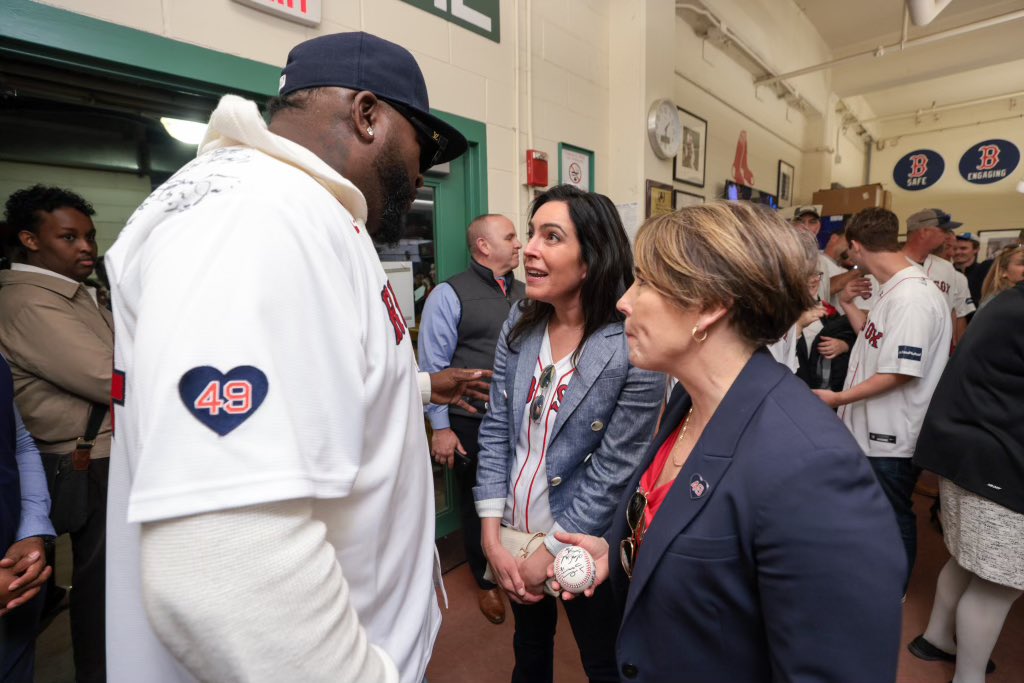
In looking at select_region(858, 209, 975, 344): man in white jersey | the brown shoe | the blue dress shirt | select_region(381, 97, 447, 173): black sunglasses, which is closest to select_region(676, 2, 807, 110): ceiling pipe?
select_region(858, 209, 975, 344): man in white jersey

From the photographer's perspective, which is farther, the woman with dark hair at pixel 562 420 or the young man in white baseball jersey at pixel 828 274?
the young man in white baseball jersey at pixel 828 274

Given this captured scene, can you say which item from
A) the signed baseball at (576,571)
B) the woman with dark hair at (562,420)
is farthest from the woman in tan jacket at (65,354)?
the signed baseball at (576,571)

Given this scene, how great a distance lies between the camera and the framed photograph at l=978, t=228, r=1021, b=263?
700 cm

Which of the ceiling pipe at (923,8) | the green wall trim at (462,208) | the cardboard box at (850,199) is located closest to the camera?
the green wall trim at (462,208)

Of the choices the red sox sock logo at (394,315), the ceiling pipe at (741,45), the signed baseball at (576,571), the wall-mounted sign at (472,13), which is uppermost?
the ceiling pipe at (741,45)

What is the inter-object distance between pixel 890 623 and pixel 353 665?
71 cm

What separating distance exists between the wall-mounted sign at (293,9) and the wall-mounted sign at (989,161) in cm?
1014

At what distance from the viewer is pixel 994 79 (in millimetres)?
6879

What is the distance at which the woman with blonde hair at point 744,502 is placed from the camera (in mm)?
660

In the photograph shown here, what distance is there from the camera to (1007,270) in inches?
69.7

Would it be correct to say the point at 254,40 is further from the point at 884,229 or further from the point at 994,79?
the point at 994,79

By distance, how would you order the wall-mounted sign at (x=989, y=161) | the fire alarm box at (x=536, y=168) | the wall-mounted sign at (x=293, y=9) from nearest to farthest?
the wall-mounted sign at (x=293, y=9) → the fire alarm box at (x=536, y=168) → the wall-mounted sign at (x=989, y=161)

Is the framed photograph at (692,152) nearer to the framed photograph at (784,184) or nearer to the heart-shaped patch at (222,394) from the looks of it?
the framed photograph at (784,184)

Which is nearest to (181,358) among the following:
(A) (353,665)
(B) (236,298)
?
(B) (236,298)
